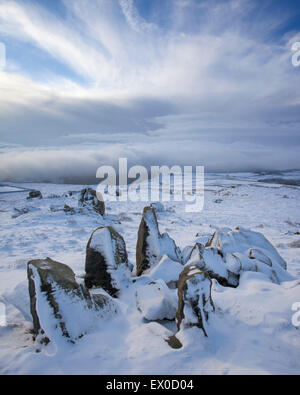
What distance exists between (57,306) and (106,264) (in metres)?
1.66

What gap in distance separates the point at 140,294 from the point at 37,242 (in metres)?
6.65

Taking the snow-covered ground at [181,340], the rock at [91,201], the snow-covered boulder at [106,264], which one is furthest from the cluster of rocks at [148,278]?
the rock at [91,201]

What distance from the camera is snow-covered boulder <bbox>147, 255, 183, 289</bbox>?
16.3 ft

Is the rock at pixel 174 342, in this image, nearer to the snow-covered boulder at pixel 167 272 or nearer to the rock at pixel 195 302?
the rock at pixel 195 302

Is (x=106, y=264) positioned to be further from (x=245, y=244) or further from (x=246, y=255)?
(x=245, y=244)

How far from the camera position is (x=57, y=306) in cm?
312

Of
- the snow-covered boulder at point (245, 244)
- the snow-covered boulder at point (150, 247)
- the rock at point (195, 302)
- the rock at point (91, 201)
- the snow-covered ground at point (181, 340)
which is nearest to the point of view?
the snow-covered ground at point (181, 340)

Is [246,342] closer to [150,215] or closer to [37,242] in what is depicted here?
[150,215]

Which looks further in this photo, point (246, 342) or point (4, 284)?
point (4, 284)

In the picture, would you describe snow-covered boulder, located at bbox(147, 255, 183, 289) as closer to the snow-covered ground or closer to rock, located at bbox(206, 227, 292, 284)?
the snow-covered ground

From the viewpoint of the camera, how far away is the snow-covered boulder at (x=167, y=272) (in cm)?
498

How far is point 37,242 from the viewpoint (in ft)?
29.6

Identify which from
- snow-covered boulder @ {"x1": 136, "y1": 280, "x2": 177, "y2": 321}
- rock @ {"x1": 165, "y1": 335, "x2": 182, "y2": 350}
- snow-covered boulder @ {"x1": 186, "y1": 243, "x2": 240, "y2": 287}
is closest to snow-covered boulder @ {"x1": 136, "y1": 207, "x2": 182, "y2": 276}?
Answer: snow-covered boulder @ {"x1": 186, "y1": 243, "x2": 240, "y2": 287}
